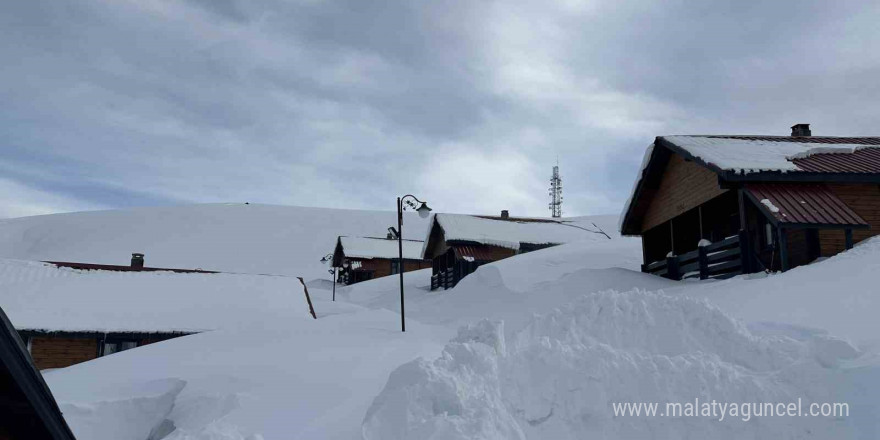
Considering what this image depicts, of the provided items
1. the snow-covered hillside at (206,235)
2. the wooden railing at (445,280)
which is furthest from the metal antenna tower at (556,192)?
the wooden railing at (445,280)

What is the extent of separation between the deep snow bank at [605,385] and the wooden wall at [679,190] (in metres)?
9.54

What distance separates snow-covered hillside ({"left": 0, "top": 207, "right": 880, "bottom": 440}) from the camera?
17.3ft

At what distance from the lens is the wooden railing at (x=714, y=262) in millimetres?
13547

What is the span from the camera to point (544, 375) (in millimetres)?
5848

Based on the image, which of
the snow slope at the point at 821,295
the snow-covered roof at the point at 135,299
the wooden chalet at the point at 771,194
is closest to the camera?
the snow slope at the point at 821,295

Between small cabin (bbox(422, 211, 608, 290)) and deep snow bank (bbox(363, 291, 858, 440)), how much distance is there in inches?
866

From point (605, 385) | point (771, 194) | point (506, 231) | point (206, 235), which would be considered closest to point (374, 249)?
point (506, 231)

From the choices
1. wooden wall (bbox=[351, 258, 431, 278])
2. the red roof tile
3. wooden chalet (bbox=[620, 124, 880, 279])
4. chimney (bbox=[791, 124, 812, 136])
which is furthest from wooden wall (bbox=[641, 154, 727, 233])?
wooden wall (bbox=[351, 258, 431, 278])

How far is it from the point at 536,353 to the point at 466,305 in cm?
1258

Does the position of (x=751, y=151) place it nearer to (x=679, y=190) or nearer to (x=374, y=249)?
(x=679, y=190)

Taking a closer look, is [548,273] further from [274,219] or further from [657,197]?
[274,219]

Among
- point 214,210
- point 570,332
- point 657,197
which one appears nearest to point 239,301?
point 657,197

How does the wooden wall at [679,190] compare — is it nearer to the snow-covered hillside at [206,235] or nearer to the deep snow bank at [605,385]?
the deep snow bank at [605,385]

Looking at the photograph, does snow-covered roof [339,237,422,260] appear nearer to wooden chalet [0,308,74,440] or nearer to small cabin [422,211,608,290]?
small cabin [422,211,608,290]
